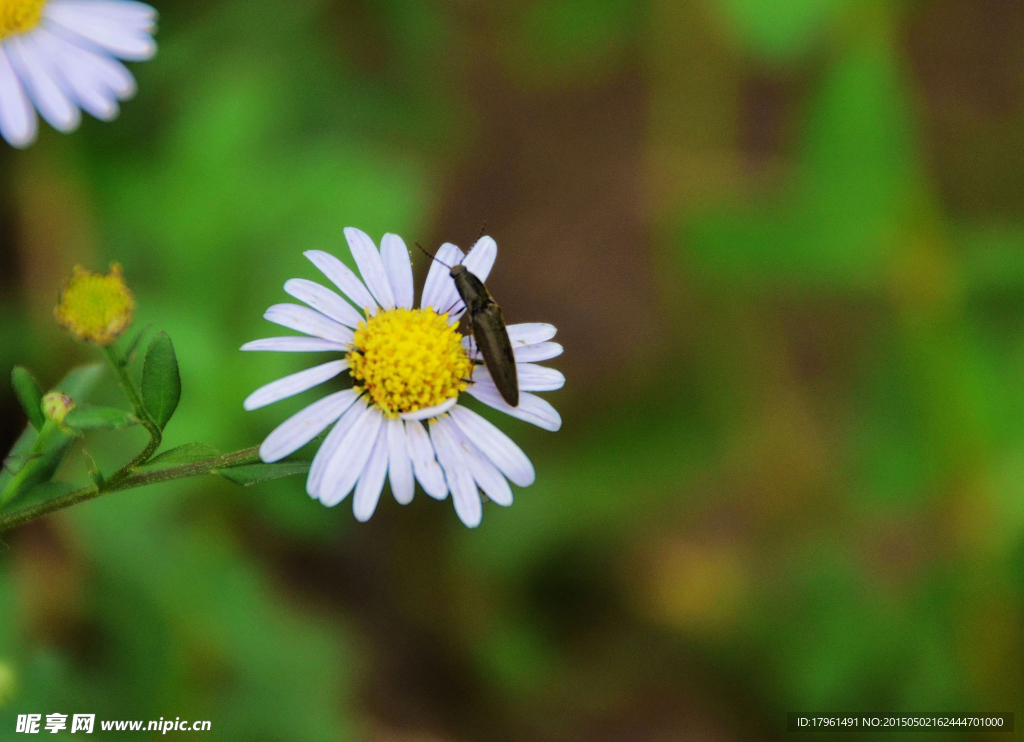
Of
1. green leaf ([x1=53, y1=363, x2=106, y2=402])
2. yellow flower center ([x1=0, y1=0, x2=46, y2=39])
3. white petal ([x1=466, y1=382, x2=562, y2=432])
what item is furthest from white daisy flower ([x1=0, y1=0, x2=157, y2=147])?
white petal ([x1=466, y1=382, x2=562, y2=432])

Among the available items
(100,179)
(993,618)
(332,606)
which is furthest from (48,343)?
(993,618)

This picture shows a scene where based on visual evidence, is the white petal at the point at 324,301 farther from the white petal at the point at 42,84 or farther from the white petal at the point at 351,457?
the white petal at the point at 42,84

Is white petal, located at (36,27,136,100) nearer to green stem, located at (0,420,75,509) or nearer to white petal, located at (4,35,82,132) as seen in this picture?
white petal, located at (4,35,82,132)

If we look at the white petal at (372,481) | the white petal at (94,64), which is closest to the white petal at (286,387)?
the white petal at (372,481)

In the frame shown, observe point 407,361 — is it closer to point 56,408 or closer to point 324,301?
point 324,301

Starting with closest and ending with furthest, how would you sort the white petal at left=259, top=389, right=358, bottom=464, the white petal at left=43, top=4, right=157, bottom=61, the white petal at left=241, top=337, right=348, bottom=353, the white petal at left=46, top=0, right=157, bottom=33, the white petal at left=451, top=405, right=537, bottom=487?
the white petal at left=259, top=389, right=358, bottom=464 < the white petal at left=241, top=337, right=348, bottom=353 < the white petal at left=451, top=405, right=537, bottom=487 < the white petal at left=43, top=4, right=157, bottom=61 < the white petal at left=46, top=0, right=157, bottom=33

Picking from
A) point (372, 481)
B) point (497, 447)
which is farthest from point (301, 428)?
point (497, 447)

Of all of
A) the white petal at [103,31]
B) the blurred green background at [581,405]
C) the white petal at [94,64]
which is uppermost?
the white petal at [103,31]
